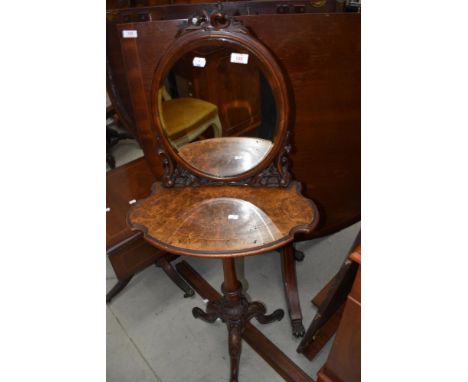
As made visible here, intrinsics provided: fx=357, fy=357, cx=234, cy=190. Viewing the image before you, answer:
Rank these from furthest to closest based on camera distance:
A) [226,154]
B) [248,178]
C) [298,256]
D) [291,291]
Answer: [298,256]
[291,291]
[226,154]
[248,178]

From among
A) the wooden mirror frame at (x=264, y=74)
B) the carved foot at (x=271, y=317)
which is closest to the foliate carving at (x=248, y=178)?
the wooden mirror frame at (x=264, y=74)

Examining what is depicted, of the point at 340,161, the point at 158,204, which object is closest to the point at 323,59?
the point at 340,161

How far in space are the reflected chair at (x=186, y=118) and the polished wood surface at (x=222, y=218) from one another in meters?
0.26

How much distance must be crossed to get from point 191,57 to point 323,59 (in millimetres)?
646

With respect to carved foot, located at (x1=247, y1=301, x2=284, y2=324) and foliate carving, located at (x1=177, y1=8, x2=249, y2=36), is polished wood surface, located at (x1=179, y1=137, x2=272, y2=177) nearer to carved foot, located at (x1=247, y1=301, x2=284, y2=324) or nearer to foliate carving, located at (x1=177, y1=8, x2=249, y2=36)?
foliate carving, located at (x1=177, y1=8, x2=249, y2=36)

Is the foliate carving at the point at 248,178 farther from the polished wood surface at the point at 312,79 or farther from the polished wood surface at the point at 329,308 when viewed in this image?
the polished wood surface at the point at 329,308

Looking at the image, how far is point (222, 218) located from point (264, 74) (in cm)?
61

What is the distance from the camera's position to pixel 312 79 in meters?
1.77

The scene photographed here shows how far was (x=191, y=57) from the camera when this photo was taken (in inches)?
59.8

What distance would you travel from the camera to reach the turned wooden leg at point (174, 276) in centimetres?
238

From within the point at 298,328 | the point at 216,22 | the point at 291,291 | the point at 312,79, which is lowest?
the point at 298,328

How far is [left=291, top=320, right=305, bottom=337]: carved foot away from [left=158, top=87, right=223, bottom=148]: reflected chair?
117 centimetres

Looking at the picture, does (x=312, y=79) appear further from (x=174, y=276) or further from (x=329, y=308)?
(x=174, y=276)

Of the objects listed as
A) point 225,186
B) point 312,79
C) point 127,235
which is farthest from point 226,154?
point 127,235
